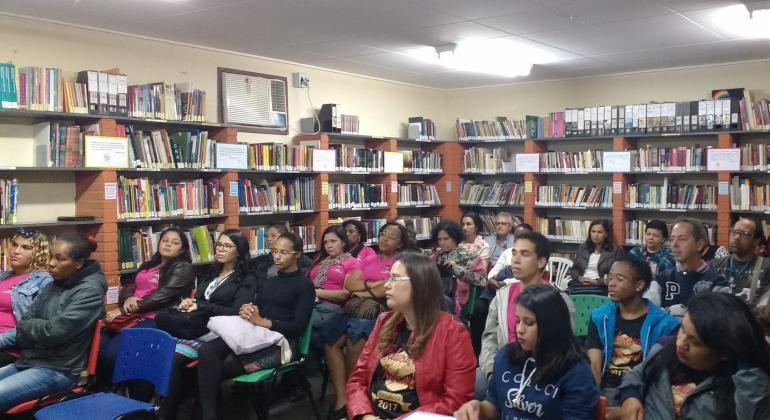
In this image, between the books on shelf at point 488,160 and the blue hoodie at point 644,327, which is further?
the books on shelf at point 488,160

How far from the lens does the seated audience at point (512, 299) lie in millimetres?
3281

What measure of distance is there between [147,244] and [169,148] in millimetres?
868

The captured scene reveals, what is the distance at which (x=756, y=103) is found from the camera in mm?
6863

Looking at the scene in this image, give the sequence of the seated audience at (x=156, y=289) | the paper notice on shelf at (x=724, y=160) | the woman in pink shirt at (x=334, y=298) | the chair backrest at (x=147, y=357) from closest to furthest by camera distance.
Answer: the chair backrest at (x=147, y=357) < the seated audience at (x=156, y=289) < the woman in pink shirt at (x=334, y=298) < the paper notice on shelf at (x=724, y=160)

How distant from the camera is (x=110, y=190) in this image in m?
5.26

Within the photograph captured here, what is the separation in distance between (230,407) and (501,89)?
19.2ft

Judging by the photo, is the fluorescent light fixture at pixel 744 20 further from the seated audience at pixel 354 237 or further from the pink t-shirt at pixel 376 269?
the seated audience at pixel 354 237

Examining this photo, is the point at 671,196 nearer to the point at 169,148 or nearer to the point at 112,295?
the point at 169,148

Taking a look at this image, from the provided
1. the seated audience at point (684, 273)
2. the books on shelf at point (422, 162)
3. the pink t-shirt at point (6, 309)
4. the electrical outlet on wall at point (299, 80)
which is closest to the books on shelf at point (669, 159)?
the books on shelf at point (422, 162)

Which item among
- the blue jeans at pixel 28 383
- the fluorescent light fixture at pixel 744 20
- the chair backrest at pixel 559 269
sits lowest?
the blue jeans at pixel 28 383

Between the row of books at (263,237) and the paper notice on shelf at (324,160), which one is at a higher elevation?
the paper notice on shelf at (324,160)

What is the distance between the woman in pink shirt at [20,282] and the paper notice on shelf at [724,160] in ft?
20.9

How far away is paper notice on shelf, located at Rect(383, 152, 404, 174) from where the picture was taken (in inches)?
317

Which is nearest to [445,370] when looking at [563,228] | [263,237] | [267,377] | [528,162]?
[267,377]
